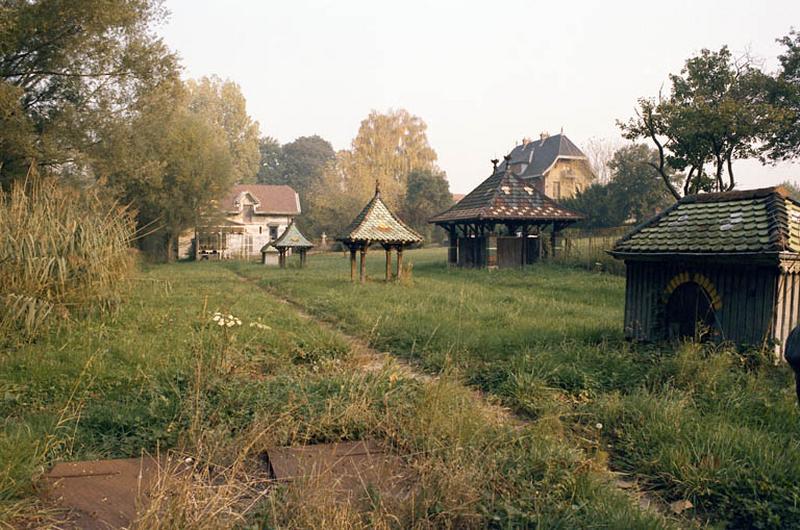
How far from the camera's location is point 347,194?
4962 cm

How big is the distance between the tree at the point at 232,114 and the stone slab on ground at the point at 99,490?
5143 centimetres

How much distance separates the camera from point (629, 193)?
120 ft

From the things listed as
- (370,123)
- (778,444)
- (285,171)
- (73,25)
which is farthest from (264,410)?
(285,171)

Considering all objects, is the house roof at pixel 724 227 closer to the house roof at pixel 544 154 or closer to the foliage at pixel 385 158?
the foliage at pixel 385 158

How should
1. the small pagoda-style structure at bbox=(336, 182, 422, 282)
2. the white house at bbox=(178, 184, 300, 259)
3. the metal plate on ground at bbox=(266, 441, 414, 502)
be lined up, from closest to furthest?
1. the metal plate on ground at bbox=(266, 441, 414, 502)
2. the small pagoda-style structure at bbox=(336, 182, 422, 282)
3. the white house at bbox=(178, 184, 300, 259)

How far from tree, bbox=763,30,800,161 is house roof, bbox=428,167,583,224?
8483mm

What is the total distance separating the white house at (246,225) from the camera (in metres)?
41.1

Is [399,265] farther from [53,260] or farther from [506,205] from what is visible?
[53,260]

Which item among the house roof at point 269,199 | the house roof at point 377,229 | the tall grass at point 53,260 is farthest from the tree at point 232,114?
the tall grass at point 53,260

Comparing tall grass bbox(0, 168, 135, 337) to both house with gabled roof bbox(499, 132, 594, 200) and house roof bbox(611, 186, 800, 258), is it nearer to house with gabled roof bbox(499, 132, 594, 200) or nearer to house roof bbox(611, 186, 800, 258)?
house roof bbox(611, 186, 800, 258)

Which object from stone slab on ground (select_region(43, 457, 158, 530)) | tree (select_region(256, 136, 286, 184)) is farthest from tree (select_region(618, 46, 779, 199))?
tree (select_region(256, 136, 286, 184))

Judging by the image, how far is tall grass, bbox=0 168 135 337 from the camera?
25.6 feet

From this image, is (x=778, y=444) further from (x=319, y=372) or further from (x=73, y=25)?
(x=73, y=25)

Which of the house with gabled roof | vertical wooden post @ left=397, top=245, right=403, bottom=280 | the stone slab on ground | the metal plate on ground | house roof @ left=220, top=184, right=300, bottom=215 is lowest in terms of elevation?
the stone slab on ground
